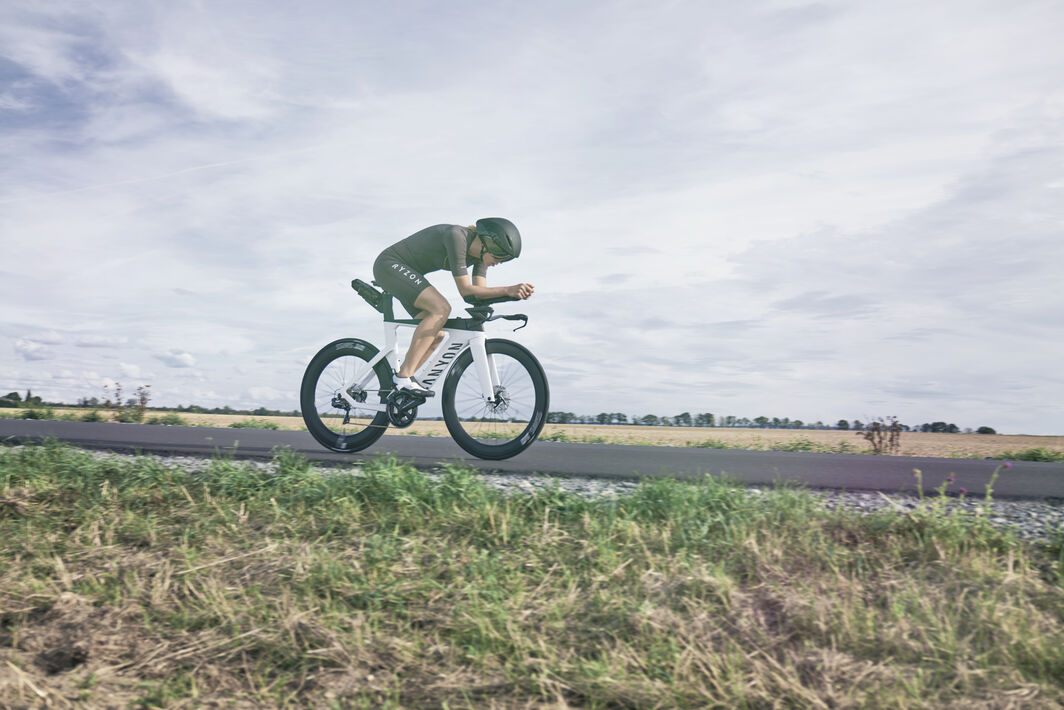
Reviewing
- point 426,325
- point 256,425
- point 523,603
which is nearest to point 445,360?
point 426,325

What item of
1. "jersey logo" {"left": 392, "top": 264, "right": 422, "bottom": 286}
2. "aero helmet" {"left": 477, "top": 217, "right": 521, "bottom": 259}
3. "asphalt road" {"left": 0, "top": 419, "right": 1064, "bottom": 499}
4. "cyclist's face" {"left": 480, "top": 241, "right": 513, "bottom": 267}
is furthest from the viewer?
"jersey logo" {"left": 392, "top": 264, "right": 422, "bottom": 286}

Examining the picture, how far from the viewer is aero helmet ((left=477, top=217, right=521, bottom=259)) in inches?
264

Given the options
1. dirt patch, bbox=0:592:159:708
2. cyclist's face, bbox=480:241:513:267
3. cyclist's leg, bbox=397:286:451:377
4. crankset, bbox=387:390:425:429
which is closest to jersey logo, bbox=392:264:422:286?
cyclist's leg, bbox=397:286:451:377

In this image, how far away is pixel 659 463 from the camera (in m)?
7.28

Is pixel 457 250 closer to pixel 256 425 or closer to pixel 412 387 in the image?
pixel 412 387

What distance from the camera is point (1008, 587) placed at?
400 cm

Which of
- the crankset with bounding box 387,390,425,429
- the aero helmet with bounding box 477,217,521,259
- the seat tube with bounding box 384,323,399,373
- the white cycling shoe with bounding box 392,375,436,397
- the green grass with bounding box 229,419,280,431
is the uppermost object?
the aero helmet with bounding box 477,217,521,259

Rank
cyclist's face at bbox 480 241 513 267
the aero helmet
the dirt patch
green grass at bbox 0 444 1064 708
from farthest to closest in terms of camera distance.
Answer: cyclist's face at bbox 480 241 513 267
the aero helmet
the dirt patch
green grass at bbox 0 444 1064 708

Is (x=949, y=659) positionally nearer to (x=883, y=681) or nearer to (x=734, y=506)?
(x=883, y=681)

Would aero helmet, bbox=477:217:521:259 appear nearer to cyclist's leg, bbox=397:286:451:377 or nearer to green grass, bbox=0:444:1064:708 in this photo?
cyclist's leg, bbox=397:286:451:377

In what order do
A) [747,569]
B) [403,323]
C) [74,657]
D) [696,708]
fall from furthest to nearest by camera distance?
1. [403,323]
2. [747,569]
3. [74,657]
4. [696,708]

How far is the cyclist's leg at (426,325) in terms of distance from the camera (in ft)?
23.1

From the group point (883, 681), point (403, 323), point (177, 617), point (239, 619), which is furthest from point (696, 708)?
point (403, 323)

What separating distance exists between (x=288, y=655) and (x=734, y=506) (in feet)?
9.51
